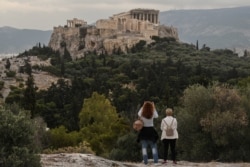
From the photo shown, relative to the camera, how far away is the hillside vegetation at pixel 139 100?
25.9 meters

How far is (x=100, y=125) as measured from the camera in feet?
153

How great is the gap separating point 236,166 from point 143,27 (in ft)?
388

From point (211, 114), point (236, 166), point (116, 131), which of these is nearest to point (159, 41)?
point (116, 131)

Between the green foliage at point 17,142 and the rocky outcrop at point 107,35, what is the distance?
11073 centimetres

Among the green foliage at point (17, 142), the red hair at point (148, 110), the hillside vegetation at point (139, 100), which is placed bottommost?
the hillside vegetation at point (139, 100)

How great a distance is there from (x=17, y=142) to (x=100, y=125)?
1343 inches

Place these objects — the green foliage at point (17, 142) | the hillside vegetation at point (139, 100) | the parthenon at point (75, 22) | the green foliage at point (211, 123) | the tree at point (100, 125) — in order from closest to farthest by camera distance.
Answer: the green foliage at point (17, 142)
the green foliage at point (211, 123)
the hillside vegetation at point (139, 100)
the tree at point (100, 125)
the parthenon at point (75, 22)

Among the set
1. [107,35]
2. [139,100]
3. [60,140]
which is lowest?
[60,140]

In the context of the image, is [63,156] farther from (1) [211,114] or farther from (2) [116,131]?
(2) [116,131]

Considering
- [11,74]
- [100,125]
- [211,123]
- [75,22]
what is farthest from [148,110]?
[75,22]

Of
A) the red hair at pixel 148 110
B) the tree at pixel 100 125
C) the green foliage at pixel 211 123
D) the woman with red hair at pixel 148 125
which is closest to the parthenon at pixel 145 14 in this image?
the tree at pixel 100 125

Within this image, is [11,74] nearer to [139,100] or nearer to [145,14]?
[139,100]

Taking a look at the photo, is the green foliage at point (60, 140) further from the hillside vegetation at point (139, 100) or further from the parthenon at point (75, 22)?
the parthenon at point (75, 22)

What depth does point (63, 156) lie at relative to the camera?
49.6ft
